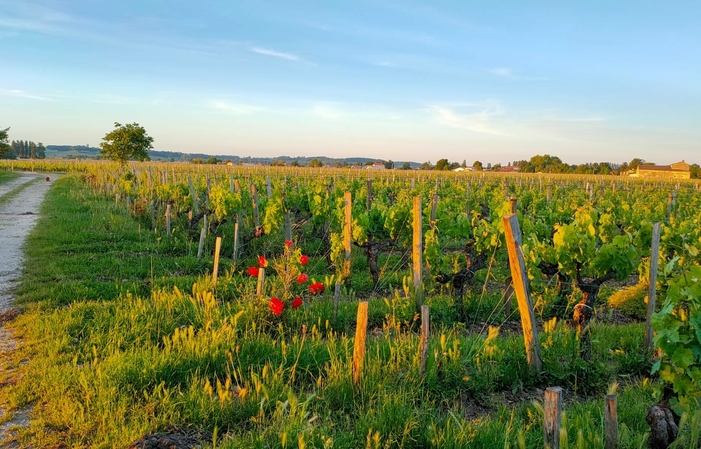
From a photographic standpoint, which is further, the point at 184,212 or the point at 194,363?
the point at 184,212

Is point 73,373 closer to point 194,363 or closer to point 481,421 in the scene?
point 194,363

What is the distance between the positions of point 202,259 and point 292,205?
2975 mm

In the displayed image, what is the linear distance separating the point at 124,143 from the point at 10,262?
24.4 meters

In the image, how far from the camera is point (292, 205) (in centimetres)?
1086

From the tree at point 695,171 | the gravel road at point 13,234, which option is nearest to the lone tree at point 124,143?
the gravel road at point 13,234

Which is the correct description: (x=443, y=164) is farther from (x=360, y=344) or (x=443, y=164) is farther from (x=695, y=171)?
(x=360, y=344)

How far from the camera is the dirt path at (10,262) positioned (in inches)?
133

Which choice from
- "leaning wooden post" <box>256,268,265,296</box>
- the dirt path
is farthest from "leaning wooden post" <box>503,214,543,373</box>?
the dirt path

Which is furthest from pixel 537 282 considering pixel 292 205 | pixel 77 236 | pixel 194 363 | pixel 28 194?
pixel 28 194

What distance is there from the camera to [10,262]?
26.6 ft

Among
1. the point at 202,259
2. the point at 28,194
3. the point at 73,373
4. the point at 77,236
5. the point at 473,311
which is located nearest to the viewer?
the point at 73,373

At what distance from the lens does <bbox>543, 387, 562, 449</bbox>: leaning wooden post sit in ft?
7.69

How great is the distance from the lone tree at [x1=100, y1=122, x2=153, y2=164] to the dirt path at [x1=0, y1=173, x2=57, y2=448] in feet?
39.2

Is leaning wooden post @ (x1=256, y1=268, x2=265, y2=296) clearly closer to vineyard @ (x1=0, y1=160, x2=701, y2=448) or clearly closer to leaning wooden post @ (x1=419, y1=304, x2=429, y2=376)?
vineyard @ (x1=0, y1=160, x2=701, y2=448)
